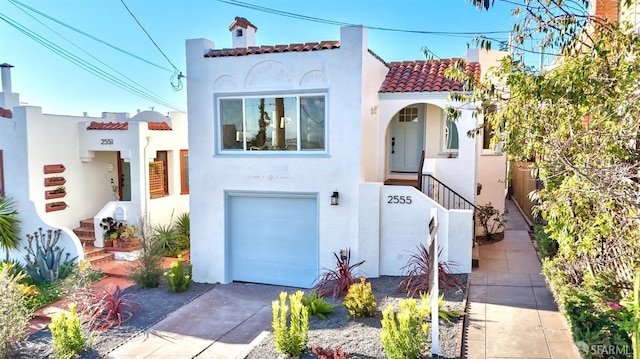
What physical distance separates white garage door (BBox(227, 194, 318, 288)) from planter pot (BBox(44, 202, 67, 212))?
269 inches

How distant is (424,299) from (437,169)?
5.78 metres

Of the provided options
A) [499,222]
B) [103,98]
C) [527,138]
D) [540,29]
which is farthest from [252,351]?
[103,98]

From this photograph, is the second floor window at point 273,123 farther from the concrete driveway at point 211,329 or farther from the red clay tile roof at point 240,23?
the concrete driveway at point 211,329

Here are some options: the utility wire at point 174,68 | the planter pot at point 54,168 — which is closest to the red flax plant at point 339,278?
the utility wire at point 174,68

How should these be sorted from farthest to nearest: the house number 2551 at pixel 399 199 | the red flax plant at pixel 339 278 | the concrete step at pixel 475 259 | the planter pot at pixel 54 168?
the planter pot at pixel 54 168 < the house number 2551 at pixel 399 199 < the concrete step at pixel 475 259 < the red flax plant at pixel 339 278

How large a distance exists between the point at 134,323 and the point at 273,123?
5.91 meters

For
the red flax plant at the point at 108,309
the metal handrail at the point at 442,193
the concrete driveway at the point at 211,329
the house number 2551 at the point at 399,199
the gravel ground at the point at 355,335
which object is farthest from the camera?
the metal handrail at the point at 442,193

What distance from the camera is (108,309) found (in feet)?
32.7


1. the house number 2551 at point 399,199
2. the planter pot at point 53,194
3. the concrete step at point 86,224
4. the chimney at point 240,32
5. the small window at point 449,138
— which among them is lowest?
the concrete step at point 86,224

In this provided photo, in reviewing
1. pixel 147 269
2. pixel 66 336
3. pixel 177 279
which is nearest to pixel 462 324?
pixel 66 336

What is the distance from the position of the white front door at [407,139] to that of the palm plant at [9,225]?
12.5 m

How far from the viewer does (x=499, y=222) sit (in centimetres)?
1369

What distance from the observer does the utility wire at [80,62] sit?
711 inches

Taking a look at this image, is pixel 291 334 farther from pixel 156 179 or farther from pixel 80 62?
pixel 80 62
